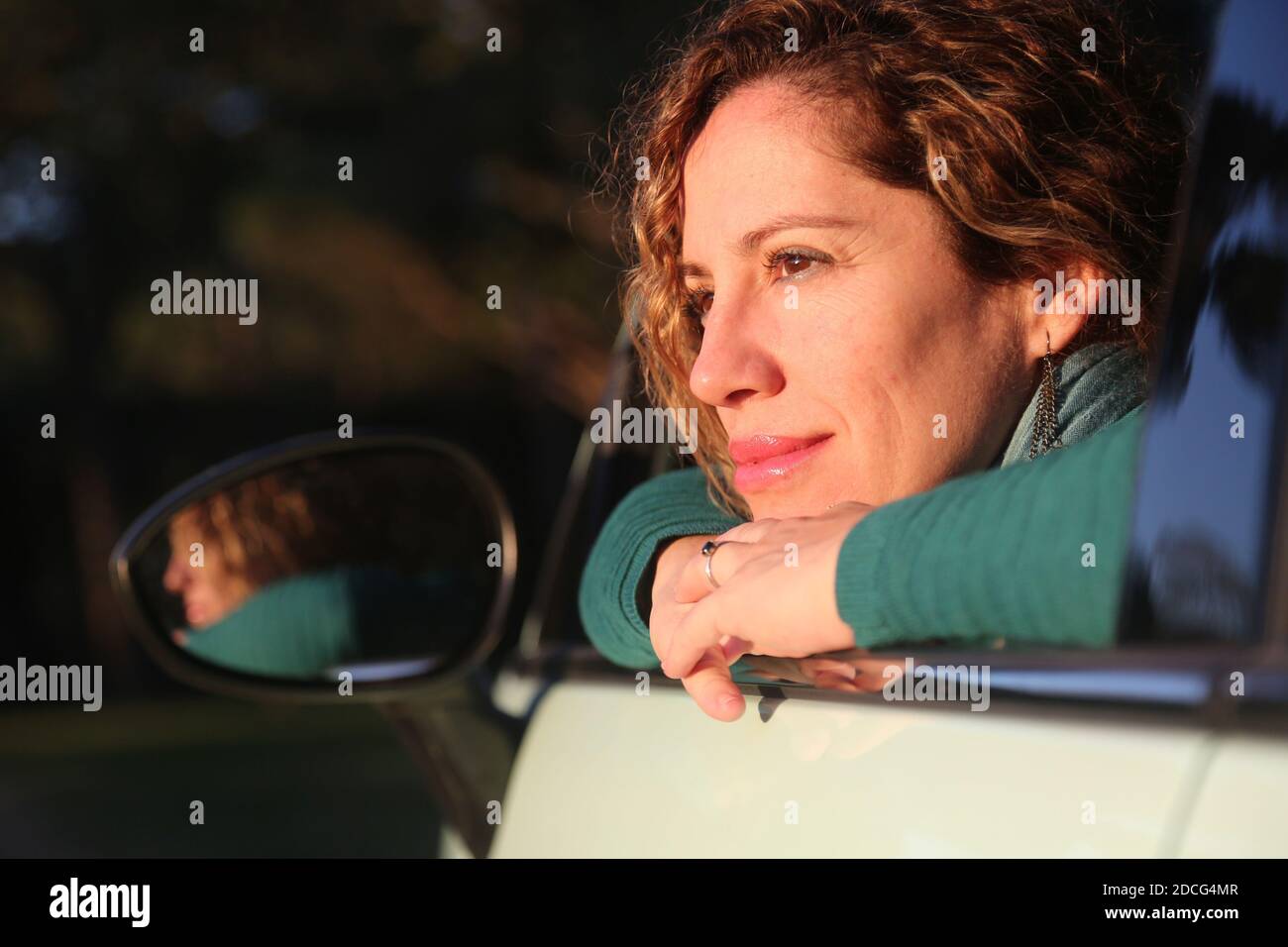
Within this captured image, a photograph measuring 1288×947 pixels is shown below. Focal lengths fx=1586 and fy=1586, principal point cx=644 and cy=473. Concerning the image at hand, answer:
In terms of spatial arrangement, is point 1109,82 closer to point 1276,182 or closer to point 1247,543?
point 1276,182

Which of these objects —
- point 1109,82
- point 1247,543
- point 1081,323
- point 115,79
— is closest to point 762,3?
point 1109,82

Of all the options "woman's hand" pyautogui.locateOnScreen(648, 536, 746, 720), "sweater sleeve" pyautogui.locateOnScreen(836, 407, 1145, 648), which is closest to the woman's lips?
"woman's hand" pyautogui.locateOnScreen(648, 536, 746, 720)

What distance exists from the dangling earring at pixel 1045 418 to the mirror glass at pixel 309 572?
48.6 inches

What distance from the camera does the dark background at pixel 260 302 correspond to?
34.8ft

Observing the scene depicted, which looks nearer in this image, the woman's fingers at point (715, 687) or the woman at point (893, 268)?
the woman's fingers at point (715, 687)

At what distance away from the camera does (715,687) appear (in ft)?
5.29

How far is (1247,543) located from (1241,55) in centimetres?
43

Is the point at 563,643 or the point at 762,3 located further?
the point at 563,643

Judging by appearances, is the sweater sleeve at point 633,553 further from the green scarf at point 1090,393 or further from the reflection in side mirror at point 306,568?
the reflection in side mirror at point 306,568

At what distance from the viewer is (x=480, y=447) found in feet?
48.0
